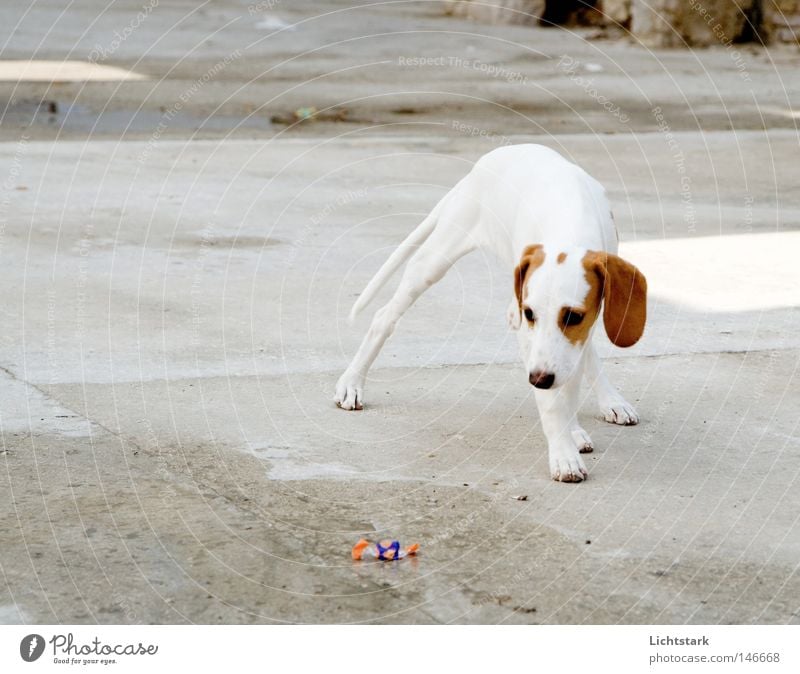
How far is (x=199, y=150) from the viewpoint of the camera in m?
11.0

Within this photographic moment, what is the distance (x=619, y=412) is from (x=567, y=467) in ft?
2.41

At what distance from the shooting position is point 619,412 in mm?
5316

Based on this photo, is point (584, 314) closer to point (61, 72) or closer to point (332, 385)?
point (332, 385)

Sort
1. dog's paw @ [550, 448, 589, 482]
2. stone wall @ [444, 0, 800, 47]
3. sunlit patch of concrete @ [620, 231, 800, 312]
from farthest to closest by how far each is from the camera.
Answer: stone wall @ [444, 0, 800, 47]
sunlit patch of concrete @ [620, 231, 800, 312]
dog's paw @ [550, 448, 589, 482]

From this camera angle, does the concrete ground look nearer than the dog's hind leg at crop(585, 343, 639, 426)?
Yes

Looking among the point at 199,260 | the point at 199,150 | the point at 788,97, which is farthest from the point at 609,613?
the point at 788,97

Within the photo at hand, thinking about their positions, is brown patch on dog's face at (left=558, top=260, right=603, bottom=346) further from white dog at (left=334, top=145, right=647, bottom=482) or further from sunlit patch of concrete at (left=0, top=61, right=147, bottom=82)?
sunlit patch of concrete at (left=0, top=61, right=147, bottom=82)

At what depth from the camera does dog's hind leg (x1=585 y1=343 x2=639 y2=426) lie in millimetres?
5320

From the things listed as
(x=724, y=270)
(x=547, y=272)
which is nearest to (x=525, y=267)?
(x=547, y=272)

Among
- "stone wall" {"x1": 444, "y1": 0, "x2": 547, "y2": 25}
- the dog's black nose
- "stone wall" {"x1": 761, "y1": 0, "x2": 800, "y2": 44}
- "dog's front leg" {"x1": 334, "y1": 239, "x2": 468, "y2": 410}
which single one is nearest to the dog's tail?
"dog's front leg" {"x1": 334, "y1": 239, "x2": 468, "y2": 410}

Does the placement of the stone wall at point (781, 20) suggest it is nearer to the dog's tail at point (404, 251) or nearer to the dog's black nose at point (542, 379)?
the dog's tail at point (404, 251)
